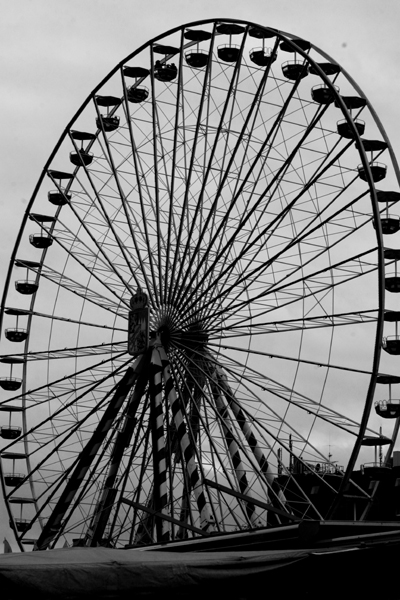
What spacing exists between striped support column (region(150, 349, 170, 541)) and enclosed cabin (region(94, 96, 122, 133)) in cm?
764

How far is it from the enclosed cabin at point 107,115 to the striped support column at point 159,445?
25.1 feet

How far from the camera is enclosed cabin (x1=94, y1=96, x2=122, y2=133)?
32.5 meters

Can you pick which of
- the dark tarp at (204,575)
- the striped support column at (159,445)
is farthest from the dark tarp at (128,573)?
the striped support column at (159,445)

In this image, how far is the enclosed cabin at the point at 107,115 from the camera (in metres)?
32.5

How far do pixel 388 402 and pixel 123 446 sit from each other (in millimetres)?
6621

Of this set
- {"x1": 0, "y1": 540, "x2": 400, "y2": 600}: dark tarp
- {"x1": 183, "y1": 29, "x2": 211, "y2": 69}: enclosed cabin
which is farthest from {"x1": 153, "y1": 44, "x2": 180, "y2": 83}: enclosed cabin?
{"x1": 0, "y1": 540, "x2": 400, "y2": 600}: dark tarp

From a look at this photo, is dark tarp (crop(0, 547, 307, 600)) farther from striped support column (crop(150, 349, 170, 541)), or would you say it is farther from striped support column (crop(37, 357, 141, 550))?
striped support column (crop(37, 357, 141, 550))

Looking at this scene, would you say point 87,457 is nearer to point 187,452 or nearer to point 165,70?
point 187,452

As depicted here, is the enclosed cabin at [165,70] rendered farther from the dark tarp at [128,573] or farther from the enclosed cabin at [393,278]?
the dark tarp at [128,573]

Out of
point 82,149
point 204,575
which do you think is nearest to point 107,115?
point 82,149

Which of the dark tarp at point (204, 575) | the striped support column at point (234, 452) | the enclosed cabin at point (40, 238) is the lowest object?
the dark tarp at point (204, 575)

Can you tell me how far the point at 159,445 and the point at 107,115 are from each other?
11.7 m

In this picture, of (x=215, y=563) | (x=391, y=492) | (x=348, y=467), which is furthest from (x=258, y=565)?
(x=391, y=492)

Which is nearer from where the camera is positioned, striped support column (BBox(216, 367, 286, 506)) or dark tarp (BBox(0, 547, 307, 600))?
dark tarp (BBox(0, 547, 307, 600))
